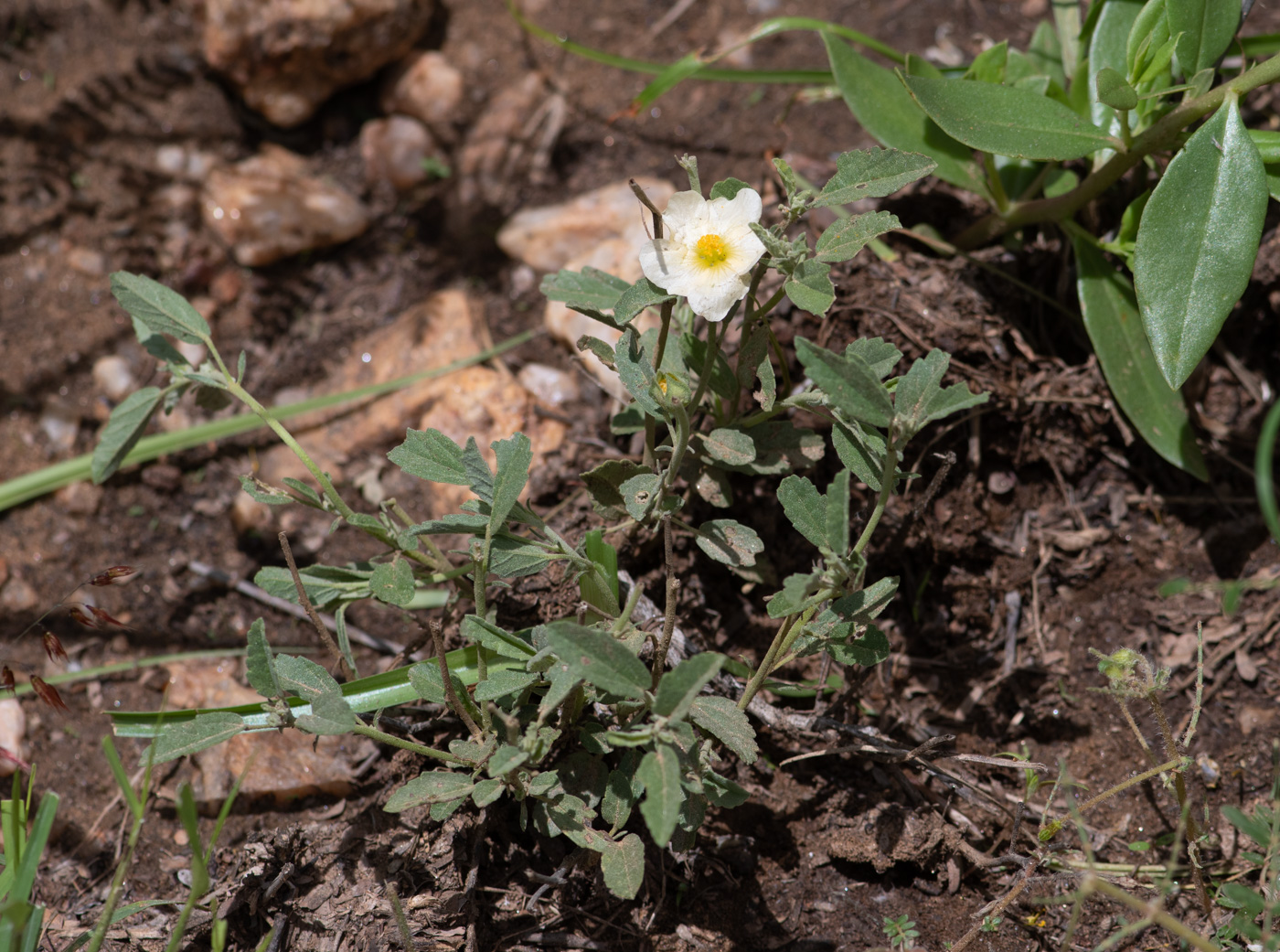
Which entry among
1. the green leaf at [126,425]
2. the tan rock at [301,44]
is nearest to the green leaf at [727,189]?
the green leaf at [126,425]

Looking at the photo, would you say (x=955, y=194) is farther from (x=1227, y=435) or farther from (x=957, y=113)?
(x=1227, y=435)

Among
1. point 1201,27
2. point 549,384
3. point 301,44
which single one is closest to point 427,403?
point 549,384

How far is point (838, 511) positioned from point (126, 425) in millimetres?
1664

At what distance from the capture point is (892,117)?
7.76 ft

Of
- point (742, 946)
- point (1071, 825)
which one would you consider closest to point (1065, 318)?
point (1071, 825)

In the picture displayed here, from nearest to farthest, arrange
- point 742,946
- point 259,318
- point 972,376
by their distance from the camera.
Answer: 1. point 742,946
2. point 972,376
3. point 259,318

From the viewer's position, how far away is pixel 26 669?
2.50 m

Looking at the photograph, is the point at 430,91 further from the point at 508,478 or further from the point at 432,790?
the point at 432,790

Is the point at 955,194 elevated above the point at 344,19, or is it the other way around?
the point at 344,19

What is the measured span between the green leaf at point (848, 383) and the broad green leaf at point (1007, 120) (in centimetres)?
79

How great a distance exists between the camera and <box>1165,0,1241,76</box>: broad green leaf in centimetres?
203

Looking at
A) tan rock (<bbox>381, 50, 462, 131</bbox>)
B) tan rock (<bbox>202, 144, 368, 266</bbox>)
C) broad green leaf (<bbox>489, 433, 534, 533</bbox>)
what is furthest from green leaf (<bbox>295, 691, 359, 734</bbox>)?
tan rock (<bbox>381, 50, 462, 131</bbox>)

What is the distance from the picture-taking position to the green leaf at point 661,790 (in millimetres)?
1379

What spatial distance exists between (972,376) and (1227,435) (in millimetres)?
795
